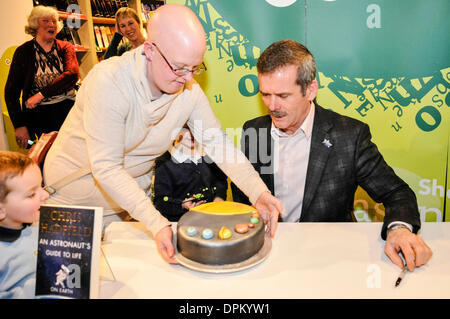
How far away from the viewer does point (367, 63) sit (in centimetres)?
228

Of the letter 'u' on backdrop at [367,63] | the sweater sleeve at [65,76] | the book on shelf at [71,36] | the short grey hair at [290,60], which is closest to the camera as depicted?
the short grey hair at [290,60]

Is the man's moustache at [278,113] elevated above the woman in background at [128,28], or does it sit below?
below

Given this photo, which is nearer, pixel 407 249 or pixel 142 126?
pixel 407 249

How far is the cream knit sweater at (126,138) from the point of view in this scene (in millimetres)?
1260

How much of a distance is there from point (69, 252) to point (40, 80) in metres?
3.02

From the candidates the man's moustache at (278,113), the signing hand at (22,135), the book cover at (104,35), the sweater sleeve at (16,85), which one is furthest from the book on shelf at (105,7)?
the man's moustache at (278,113)

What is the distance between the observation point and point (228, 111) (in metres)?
2.45

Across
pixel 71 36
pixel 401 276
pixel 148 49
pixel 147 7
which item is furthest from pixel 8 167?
pixel 147 7

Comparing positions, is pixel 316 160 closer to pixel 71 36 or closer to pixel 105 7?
pixel 71 36

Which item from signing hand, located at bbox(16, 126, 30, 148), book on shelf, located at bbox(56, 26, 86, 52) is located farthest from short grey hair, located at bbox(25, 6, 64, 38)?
book on shelf, located at bbox(56, 26, 86, 52)

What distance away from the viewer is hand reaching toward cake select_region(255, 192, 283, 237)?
4.51 feet

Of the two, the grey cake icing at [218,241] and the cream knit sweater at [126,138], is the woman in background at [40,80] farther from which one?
the grey cake icing at [218,241]
